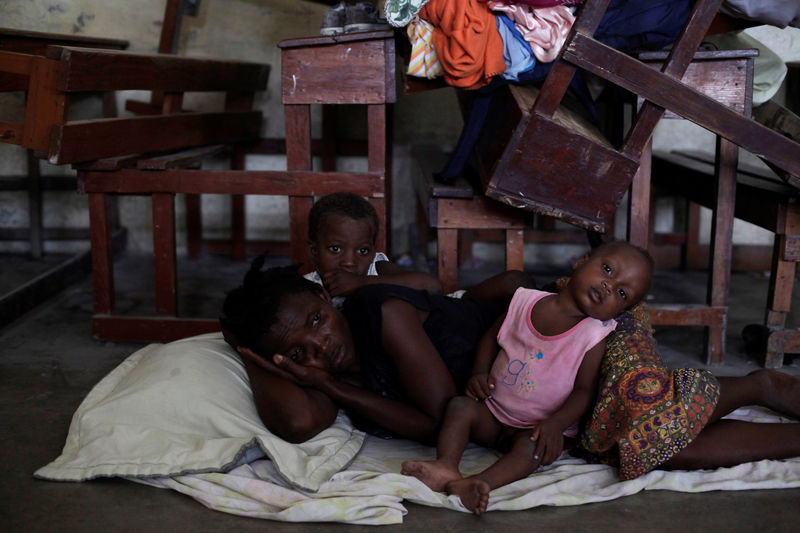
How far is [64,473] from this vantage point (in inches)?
93.7

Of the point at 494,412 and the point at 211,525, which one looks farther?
the point at 494,412

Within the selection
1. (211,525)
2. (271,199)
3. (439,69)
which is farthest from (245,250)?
(211,525)

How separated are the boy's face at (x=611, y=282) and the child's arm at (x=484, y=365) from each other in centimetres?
33

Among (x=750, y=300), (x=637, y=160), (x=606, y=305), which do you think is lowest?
(x=750, y=300)

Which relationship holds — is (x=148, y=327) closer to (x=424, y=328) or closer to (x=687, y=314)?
(x=424, y=328)

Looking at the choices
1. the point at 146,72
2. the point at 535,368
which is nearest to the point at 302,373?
the point at 535,368

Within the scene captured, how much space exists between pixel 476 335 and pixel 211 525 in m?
1.11

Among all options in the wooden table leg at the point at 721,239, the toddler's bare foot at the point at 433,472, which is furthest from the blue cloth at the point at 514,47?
the toddler's bare foot at the point at 433,472

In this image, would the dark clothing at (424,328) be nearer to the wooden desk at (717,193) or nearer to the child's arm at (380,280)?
the child's arm at (380,280)

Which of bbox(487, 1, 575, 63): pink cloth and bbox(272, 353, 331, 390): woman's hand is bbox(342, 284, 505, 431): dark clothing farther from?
bbox(487, 1, 575, 63): pink cloth

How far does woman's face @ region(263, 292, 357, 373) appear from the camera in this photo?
2.47 meters

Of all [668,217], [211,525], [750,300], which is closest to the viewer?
[211,525]

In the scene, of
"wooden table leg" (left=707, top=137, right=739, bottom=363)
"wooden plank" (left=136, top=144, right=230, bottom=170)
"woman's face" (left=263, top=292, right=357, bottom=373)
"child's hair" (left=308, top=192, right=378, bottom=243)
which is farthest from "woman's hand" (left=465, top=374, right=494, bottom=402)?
"wooden plank" (left=136, top=144, right=230, bottom=170)

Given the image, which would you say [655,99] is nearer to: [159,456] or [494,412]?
[494,412]
